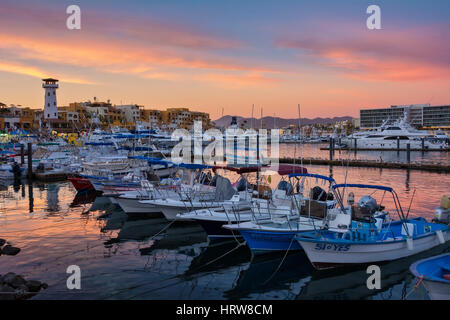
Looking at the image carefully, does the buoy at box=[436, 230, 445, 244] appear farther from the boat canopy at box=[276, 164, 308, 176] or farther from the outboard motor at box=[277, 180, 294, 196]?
the boat canopy at box=[276, 164, 308, 176]

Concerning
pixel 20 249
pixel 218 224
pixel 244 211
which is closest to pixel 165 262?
pixel 218 224

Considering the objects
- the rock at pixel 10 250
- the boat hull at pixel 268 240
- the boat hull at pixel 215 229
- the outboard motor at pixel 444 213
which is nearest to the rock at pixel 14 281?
the rock at pixel 10 250

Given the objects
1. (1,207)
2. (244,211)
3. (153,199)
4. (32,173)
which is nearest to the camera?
(244,211)

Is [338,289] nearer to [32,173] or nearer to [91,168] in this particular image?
[91,168]

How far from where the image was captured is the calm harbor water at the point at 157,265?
493 inches

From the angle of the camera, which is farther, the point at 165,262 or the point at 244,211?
the point at 244,211

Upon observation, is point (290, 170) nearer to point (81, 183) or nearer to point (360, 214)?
point (360, 214)

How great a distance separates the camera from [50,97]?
102312 millimetres

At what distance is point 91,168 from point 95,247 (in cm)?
1995

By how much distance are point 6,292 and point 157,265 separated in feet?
17.6

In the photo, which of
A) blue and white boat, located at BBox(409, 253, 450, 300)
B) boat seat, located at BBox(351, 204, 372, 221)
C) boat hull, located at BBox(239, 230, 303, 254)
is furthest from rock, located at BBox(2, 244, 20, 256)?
blue and white boat, located at BBox(409, 253, 450, 300)

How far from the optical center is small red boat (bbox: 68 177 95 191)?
31.8 m

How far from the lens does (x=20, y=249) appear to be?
16.6 meters

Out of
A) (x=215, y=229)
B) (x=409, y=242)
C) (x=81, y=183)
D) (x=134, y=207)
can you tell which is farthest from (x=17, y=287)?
(x=81, y=183)
